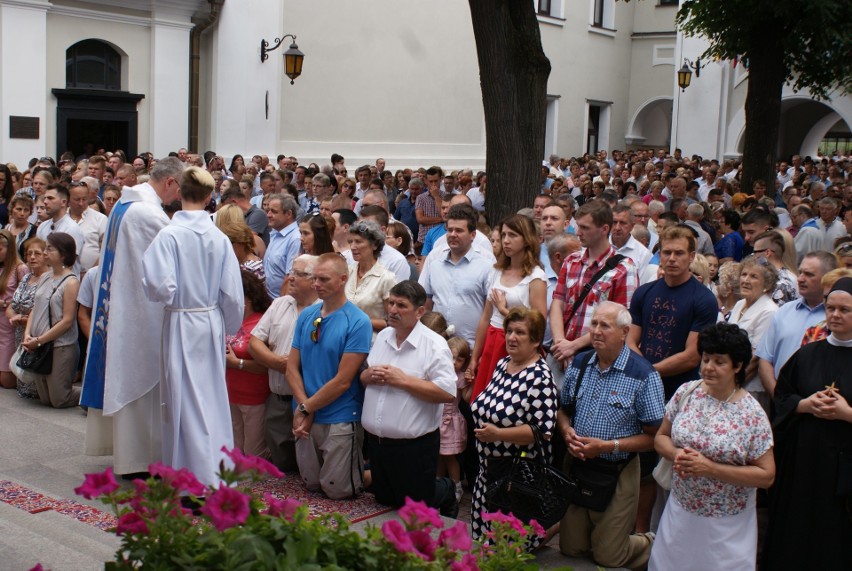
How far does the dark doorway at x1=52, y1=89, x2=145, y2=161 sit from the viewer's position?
1866 centimetres

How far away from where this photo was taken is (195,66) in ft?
67.7

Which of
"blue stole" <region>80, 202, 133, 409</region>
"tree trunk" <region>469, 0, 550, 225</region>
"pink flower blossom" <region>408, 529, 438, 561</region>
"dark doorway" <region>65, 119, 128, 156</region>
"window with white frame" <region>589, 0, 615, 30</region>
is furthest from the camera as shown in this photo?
"window with white frame" <region>589, 0, 615, 30</region>

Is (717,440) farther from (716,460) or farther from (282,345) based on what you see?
(282,345)

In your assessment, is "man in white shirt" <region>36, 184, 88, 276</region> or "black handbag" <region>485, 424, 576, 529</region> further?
"man in white shirt" <region>36, 184, 88, 276</region>

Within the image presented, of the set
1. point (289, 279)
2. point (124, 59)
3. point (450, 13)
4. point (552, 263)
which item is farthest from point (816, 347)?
point (450, 13)

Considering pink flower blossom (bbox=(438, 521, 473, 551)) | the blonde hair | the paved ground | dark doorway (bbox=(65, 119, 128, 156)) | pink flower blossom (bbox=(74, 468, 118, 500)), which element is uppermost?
dark doorway (bbox=(65, 119, 128, 156))

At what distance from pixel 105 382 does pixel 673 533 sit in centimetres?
339

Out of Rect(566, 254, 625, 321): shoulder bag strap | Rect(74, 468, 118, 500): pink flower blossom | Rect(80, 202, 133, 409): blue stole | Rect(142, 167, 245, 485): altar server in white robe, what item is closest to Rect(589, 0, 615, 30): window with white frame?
Rect(566, 254, 625, 321): shoulder bag strap

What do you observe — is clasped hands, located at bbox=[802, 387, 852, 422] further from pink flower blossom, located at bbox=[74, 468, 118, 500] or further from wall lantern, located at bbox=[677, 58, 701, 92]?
wall lantern, located at bbox=[677, 58, 701, 92]

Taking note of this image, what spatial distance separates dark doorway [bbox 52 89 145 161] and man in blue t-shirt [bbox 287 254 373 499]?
13.7 meters

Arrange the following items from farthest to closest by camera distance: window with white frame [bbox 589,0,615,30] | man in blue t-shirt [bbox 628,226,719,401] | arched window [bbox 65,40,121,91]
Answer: window with white frame [bbox 589,0,615,30] < arched window [bbox 65,40,121,91] < man in blue t-shirt [bbox 628,226,719,401]

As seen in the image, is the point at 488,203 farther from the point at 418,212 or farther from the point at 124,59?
the point at 124,59

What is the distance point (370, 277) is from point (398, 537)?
470 cm

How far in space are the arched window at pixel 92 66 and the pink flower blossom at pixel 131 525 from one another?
17.5 meters
